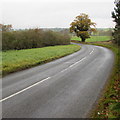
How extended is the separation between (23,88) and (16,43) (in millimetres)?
23879

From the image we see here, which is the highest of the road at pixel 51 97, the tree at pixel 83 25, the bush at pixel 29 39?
the tree at pixel 83 25

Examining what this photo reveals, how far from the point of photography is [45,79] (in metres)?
9.19

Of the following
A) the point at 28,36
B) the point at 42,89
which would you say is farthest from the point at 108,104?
the point at 28,36

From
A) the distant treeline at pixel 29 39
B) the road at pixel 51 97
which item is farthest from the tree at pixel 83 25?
the road at pixel 51 97

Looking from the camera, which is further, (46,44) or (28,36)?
(46,44)

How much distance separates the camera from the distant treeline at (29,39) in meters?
27.7

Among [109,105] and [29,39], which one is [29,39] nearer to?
[29,39]

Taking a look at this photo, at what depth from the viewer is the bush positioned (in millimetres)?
27719

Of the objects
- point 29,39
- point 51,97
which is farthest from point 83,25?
point 51,97

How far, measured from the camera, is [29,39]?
32.6 metres

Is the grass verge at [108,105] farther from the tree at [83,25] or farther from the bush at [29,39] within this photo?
the tree at [83,25]

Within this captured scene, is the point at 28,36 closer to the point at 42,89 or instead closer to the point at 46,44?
the point at 46,44

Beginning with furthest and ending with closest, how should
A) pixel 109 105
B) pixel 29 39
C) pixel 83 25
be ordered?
pixel 83 25 < pixel 29 39 < pixel 109 105

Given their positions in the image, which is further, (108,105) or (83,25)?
(83,25)
